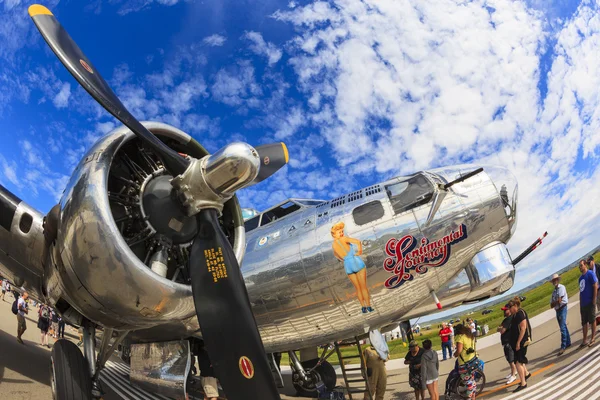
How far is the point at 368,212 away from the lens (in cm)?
620

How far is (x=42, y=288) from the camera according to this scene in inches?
210

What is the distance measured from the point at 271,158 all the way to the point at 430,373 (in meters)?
4.73

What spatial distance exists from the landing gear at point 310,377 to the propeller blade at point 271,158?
4.35 metres

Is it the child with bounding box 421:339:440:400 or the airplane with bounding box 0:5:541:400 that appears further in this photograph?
the child with bounding box 421:339:440:400

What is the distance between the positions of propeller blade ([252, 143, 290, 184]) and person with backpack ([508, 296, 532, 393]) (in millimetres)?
5105

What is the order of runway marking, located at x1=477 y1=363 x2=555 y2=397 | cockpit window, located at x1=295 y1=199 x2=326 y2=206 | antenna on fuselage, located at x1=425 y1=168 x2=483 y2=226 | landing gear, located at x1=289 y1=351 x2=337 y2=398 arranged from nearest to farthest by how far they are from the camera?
antenna on fuselage, located at x1=425 y1=168 x2=483 y2=226, runway marking, located at x1=477 y1=363 x2=555 y2=397, cockpit window, located at x1=295 y1=199 x2=326 y2=206, landing gear, located at x1=289 y1=351 x2=337 y2=398

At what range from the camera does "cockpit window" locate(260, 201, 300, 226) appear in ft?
24.8

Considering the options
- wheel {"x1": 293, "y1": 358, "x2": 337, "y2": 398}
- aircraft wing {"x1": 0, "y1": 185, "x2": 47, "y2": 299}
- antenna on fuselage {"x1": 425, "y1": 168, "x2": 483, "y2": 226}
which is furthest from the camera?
wheel {"x1": 293, "y1": 358, "x2": 337, "y2": 398}


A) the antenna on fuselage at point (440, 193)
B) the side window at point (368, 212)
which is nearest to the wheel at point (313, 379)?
the side window at point (368, 212)

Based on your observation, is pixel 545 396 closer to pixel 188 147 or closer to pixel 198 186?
pixel 198 186

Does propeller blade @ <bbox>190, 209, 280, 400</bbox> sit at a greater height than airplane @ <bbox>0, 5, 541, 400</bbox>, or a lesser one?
lesser

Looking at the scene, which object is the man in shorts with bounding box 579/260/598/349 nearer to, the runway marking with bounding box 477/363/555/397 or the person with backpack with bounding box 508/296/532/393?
the runway marking with bounding box 477/363/555/397

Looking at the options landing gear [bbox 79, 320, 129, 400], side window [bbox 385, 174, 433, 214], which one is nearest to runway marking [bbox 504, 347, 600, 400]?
side window [bbox 385, 174, 433, 214]

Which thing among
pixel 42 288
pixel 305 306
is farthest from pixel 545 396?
pixel 42 288
